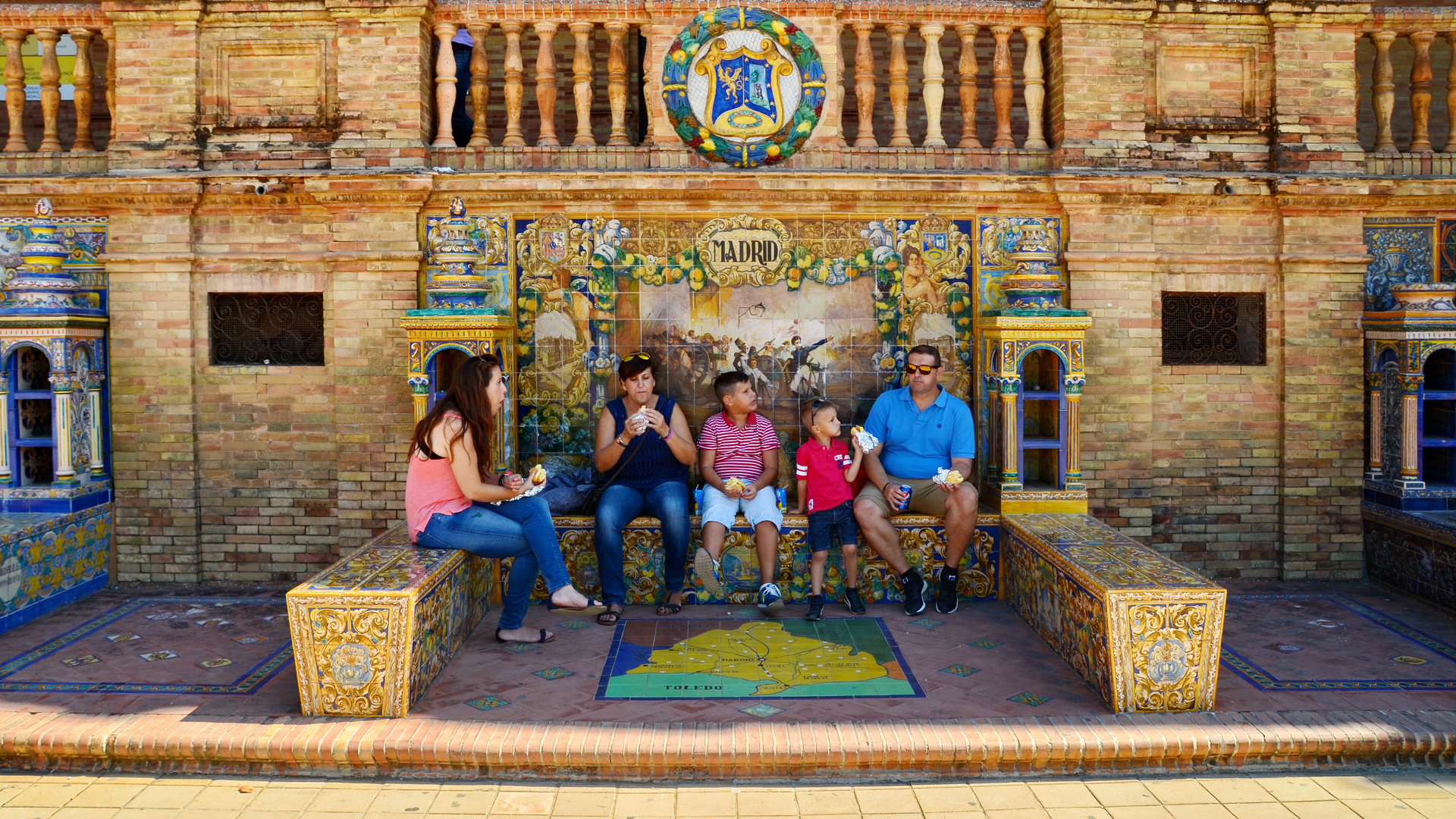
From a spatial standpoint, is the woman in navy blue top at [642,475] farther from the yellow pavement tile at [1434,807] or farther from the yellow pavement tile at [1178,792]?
the yellow pavement tile at [1434,807]

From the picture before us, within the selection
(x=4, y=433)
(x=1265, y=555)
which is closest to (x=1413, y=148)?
(x=1265, y=555)

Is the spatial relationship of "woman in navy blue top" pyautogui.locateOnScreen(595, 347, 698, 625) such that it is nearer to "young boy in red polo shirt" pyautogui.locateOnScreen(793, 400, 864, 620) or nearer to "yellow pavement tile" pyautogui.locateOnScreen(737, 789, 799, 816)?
"young boy in red polo shirt" pyautogui.locateOnScreen(793, 400, 864, 620)

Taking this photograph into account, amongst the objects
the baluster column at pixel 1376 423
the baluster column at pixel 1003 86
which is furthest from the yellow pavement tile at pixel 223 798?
the baluster column at pixel 1376 423

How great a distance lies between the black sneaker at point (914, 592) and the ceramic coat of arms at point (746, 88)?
339cm

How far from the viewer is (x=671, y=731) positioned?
16.2 feet

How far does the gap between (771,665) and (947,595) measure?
5.51 ft

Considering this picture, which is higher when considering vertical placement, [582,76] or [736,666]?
[582,76]

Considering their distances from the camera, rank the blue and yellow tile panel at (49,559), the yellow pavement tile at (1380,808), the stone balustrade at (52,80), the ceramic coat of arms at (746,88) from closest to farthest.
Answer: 1. the yellow pavement tile at (1380,808)
2. the blue and yellow tile panel at (49,559)
3. the ceramic coat of arms at (746,88)
4. the stone balustrade at (52,80)

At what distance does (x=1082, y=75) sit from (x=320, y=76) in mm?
6034

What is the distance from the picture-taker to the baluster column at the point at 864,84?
313 inches

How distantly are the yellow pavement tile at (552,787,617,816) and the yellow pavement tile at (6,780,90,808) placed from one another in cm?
223

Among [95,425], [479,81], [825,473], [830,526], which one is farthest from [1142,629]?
[95,425]

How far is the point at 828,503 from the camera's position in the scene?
7016 millimetres

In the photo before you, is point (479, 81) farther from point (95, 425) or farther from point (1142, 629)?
point (1142, 629)
